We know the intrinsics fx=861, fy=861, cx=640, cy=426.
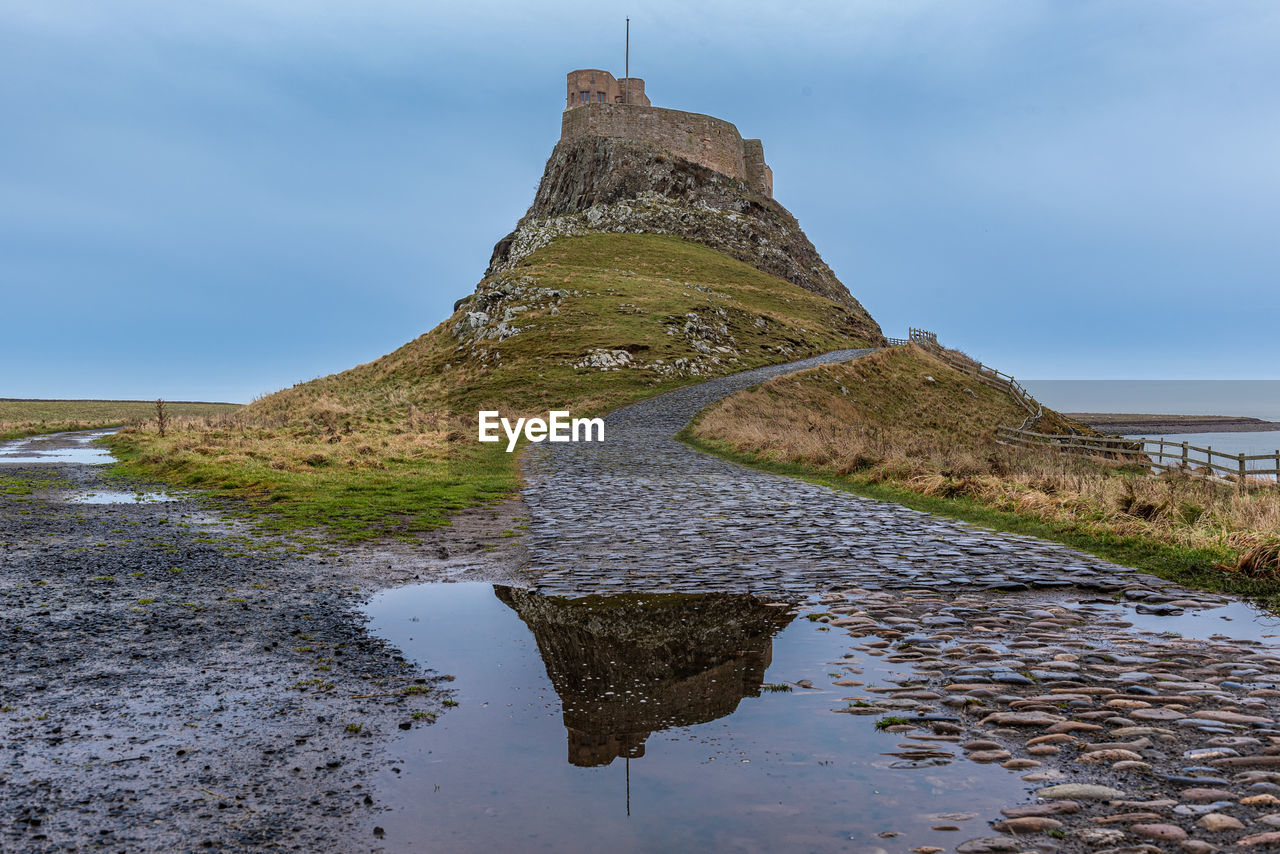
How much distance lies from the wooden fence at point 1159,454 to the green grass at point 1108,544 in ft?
36.2

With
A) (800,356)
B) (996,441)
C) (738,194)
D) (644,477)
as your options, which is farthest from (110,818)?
(738,194)

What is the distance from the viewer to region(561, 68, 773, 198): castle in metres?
95.1

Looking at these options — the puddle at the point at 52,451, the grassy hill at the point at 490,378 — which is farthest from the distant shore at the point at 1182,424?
the puddle at the point at 52,451

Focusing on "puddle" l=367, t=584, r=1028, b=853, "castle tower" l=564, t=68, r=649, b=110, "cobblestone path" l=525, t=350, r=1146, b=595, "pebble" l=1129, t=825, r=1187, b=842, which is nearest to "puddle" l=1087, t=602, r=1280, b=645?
"cobblestone path" l=525, t=350, r=1146, b=595

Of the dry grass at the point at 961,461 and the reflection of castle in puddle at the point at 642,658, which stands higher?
the dry grass at the point at 961,461

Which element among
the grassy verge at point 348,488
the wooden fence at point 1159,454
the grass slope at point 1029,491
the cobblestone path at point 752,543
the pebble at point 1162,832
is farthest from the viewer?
the wooden fence at point 1159,454

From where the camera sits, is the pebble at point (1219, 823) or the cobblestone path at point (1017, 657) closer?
the pebble at point (1219, 823)

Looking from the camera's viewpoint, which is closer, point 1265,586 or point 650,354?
point 1265,586

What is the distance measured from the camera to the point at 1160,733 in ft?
16.8

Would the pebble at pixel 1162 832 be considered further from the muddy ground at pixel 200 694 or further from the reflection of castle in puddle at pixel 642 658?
the muddy ground at pixel 200 694

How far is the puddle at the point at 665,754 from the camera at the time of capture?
412 cm

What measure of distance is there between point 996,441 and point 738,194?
61.5m

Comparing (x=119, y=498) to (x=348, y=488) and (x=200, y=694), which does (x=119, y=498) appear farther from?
(x=200, y=694)

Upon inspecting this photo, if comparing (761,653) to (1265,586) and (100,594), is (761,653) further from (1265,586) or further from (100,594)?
(100,594)
